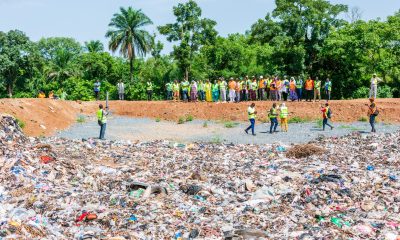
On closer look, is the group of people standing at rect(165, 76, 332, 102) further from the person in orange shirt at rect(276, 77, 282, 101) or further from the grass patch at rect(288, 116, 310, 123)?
the grass patch at rect(288, 116, 310, 123)

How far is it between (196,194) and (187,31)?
27.6 meters

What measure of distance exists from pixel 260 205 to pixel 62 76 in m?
36.8

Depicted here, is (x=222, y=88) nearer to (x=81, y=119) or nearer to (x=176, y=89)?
(x=176, y=89)

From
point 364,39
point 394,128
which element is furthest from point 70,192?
point 364,39

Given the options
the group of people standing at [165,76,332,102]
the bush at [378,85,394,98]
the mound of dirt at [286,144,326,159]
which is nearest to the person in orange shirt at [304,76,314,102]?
the group of people standing at [165,76,332,102]

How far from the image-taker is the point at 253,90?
26.4 meters

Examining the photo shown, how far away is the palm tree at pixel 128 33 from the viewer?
39594 millimetres

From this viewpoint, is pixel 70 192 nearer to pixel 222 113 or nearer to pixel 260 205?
pixel 260 205

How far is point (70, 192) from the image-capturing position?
9.93 metres

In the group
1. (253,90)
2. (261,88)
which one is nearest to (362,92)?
(261,88)

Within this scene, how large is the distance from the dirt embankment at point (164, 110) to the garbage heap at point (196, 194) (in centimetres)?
816

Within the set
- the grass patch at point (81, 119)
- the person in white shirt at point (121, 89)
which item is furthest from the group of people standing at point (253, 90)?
the grass patch at point (81, 119)

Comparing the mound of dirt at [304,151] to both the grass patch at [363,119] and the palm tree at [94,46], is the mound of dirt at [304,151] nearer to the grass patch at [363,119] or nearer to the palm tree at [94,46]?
the grass patch at [363,119]

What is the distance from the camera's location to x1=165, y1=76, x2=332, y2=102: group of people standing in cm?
2539
